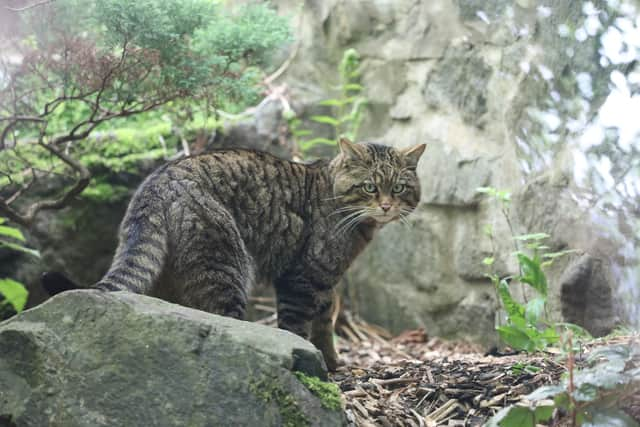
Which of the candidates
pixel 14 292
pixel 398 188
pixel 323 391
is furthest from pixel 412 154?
pixel 14 292

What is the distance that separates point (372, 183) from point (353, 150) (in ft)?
0.81

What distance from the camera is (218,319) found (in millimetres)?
2787

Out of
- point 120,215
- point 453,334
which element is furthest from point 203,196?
point 453,334

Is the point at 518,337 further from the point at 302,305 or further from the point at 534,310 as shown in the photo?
the point at 302,305

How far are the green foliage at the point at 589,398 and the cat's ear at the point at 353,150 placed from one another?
203cm

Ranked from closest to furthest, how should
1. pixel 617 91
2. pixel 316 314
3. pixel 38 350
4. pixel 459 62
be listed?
pixel 38 350
pixel 617 91
pixel 316 314
pixel 459 62

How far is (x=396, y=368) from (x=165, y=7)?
7.80 ft

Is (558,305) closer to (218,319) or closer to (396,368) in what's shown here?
(396,368)

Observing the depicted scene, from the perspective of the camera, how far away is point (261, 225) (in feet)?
12.9

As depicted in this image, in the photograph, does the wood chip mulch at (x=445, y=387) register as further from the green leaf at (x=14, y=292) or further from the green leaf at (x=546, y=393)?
the green leaf at (x=14, y=292)

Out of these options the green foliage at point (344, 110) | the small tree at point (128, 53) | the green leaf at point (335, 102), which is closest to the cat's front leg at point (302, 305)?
the small tree at point (128, 53)

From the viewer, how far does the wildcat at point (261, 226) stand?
349cm

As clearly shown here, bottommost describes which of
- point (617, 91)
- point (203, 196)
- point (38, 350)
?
point (38, 350)

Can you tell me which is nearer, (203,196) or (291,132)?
(203,196)
